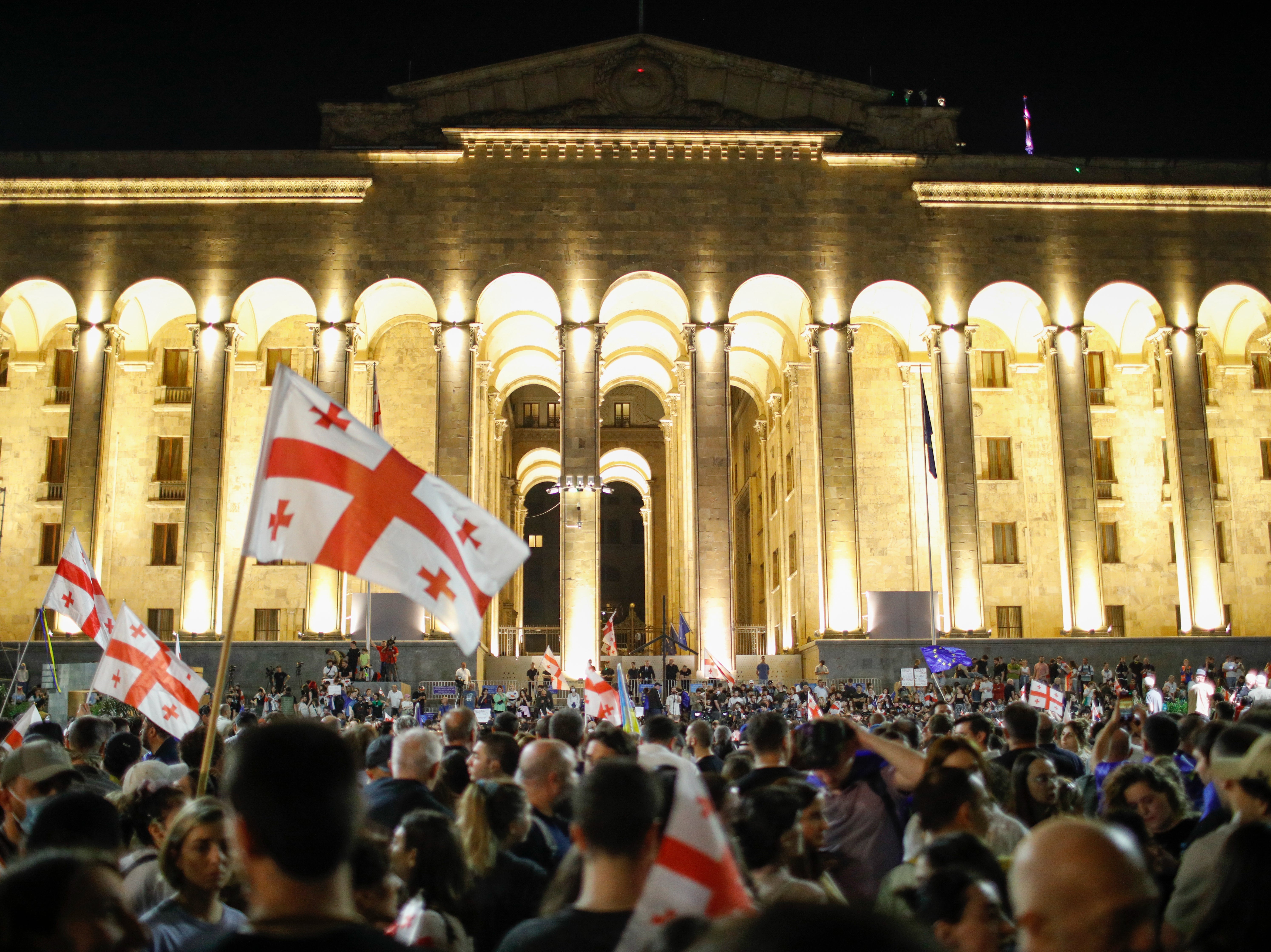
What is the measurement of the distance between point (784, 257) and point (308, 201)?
1400 centimetres

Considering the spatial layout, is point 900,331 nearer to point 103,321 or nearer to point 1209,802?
point 103,321

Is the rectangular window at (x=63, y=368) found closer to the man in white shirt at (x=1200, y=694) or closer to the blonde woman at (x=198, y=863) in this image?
the man in white shirt at (x=1200, y=694)

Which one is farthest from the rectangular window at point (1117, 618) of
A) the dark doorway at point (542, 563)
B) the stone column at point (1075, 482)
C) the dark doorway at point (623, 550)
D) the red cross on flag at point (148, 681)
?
the dark doorway at point (542, 563)

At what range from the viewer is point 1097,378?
4159 cm

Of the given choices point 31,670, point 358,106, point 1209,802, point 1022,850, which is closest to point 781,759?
point 1209,802

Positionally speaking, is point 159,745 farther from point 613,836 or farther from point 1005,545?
point 1005,545

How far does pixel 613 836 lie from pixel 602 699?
39.6ft

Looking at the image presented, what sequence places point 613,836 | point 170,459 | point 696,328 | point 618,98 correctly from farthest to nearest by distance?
point 170,459 → point 618,98 → point 696,328 → point 613,836

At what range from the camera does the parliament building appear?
119 feet

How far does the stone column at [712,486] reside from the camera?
35812mm

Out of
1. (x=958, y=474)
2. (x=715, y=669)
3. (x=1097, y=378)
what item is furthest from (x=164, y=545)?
(x=1097, y=378)

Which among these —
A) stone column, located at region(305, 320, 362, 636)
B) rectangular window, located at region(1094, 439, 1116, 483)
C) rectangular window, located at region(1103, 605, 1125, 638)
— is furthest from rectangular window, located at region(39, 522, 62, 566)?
rectangular window, located at region(1094, 439, 1116, 483)

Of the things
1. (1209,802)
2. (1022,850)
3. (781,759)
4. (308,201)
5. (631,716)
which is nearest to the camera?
(1022,850)

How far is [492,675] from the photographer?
36125 millimetres
